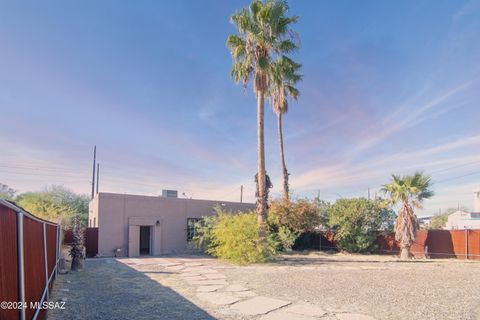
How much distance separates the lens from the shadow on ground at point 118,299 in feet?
23.4

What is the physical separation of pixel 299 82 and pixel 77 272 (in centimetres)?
1807

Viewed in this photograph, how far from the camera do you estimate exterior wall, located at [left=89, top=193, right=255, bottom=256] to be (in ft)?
68.2

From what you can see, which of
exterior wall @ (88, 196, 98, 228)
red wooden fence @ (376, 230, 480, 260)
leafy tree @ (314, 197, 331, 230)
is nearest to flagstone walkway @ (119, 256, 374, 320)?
exterior wall @ (88, 196, 98, 228)

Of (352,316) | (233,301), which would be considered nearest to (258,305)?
(233,301)

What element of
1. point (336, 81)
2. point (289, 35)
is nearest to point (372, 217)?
point (336, 81)

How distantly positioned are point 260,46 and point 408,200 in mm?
11276

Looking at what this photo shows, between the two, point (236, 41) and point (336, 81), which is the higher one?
point (236, 41)

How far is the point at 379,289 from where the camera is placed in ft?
32.2

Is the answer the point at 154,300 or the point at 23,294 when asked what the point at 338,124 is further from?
the point at 23,294

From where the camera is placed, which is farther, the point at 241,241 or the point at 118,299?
the point at 241,241

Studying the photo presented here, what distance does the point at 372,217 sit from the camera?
23.1 metres

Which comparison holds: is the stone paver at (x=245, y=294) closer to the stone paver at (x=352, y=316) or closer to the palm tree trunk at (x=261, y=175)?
the stone paver at (x=352, y=316)

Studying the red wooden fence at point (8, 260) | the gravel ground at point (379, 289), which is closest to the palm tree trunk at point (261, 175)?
the gravel ground at point (379, 289)

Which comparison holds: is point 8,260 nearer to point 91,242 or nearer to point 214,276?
point 214,276
